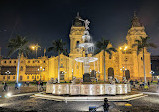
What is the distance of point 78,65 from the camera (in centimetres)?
4809

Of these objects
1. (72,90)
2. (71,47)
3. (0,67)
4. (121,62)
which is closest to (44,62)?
(71,47)

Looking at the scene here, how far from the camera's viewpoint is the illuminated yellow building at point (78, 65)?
156 ft

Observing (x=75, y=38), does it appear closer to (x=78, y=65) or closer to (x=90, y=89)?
(x=78, y=65)

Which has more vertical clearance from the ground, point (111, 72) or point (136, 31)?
point (136, 31)

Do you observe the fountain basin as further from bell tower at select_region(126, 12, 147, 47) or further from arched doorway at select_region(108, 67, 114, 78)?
bell tower at select_region(126, 12, 147, 47)

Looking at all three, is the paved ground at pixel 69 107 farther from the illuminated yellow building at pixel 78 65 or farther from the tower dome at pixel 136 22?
the tower dome at pixel 136 22

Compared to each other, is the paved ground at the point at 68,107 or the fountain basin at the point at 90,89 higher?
the fountain basin at the point at 90,89

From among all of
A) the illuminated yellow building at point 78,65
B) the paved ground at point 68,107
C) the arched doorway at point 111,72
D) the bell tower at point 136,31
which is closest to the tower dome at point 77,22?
the illuminated yellow building at point 78,65

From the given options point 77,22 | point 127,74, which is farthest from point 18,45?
point 127,74

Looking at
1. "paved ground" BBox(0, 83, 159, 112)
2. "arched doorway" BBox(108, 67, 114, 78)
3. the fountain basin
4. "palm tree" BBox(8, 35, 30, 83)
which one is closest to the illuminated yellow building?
"arched doorway" BBox(108, 67, 114, 78)

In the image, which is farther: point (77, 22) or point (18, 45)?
point (77, 22)

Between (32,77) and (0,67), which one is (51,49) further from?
(0,67)

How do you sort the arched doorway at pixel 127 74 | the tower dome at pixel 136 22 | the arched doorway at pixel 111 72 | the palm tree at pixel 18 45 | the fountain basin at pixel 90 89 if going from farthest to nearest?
the tower dome at pixel 136 22
the arched doorway at pixel 111 72
the arched doorway at pixel 127 74
the palm tree at pixel 18 45
the fountain basin at pixel 90 89

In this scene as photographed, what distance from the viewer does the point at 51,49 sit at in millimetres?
34031
